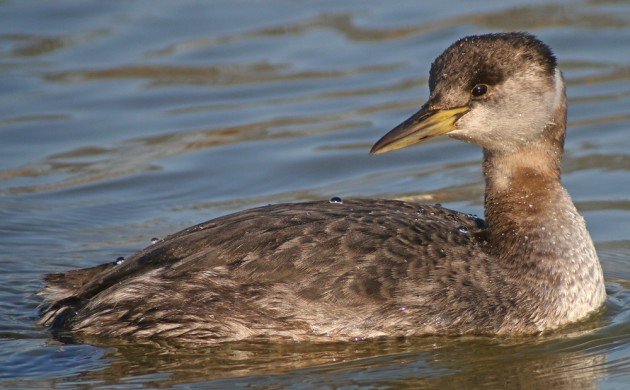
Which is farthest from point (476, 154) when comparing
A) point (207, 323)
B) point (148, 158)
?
point (207, 323)

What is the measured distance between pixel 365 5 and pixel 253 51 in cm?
175

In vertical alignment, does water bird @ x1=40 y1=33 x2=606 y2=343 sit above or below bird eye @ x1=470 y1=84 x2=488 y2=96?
below

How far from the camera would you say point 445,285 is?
28.0 ft

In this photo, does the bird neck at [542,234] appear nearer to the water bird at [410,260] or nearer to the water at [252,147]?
the water bird at [410,260]

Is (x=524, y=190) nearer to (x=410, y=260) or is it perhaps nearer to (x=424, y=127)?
(x=424, y=127)

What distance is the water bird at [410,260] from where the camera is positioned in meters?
8.41

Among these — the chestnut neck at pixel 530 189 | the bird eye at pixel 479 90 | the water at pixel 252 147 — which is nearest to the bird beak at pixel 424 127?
the bird eye at pixel 479 90

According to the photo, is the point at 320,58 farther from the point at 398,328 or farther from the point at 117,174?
the point at 398,328

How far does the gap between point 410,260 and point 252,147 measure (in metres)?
4.74

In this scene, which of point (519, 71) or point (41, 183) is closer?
point (519, 71)

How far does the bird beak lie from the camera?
9.03m

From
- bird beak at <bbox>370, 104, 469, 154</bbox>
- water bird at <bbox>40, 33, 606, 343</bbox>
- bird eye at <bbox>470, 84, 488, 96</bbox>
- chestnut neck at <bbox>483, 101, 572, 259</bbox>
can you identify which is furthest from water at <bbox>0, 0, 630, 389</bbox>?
bird eye at <bbox>470, 84, 488, 96</bbox>

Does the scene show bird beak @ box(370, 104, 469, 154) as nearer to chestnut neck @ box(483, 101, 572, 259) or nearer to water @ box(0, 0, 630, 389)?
chestnut neck @ box(483, 101, 572, 259)

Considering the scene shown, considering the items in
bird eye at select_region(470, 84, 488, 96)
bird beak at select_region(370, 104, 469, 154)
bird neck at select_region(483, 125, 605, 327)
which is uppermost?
bird eye at select_region(470, 84, 488, 96)
